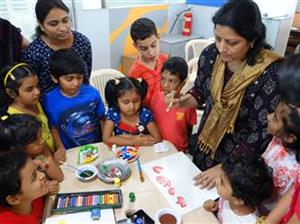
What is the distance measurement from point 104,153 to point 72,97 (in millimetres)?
406

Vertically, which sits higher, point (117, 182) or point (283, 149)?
point (283, 149)

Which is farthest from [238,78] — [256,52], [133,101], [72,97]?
[72,97]

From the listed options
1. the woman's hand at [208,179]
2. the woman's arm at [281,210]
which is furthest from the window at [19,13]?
the woman's arm at [281,210]

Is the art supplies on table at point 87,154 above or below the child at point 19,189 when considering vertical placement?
below

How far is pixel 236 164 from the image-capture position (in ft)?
3.64

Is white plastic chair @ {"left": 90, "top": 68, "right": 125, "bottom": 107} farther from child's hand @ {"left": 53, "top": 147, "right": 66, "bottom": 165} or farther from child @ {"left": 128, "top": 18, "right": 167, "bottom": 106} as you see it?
child's hand @ {"left": 53, "top": 147, "right": 66, "bottom": 165}

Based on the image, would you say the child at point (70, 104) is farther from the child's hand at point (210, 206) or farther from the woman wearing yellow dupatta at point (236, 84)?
the child's hand at point (210, 206)

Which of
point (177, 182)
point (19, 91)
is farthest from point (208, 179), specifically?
point (19, 91)

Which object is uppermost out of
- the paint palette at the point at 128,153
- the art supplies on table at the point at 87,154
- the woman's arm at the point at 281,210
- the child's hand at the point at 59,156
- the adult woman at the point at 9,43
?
the adult woman at the point at 9,43

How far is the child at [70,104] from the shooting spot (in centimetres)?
157

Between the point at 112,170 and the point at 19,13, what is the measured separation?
8.12ft

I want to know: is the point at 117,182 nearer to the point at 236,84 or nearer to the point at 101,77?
the point at 236,84

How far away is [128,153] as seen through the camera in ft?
4.85

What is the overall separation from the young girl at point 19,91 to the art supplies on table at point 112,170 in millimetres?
250
